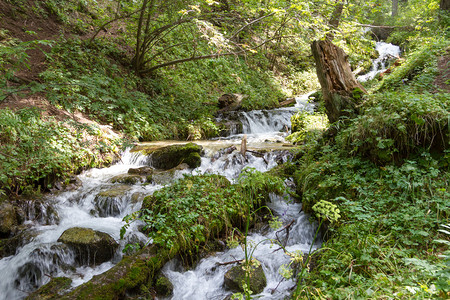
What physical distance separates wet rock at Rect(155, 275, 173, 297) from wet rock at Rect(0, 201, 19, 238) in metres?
3.05

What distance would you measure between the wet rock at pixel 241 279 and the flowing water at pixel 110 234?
0.31ft

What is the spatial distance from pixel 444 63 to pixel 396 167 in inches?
148

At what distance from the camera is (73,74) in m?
8.09

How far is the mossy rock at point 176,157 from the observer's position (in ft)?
23.4

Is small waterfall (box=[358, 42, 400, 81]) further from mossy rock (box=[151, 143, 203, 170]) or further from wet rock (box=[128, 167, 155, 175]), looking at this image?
wet rock (box=[128, 167, 155, 175])

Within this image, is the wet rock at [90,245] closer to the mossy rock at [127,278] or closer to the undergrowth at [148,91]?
the mossy rock at [127,278]

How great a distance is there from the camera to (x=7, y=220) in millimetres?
4473

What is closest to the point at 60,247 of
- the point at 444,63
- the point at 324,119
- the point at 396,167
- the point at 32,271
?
the point at 32,271

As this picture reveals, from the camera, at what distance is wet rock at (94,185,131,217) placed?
17.4ft

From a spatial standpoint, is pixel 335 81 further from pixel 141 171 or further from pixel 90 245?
pixel 90 245

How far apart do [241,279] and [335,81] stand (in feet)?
14.7

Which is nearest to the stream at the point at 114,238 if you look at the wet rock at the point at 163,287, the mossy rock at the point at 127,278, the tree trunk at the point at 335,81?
the wet rock at the point at 163,287

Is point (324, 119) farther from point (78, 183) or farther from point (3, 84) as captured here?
point (3, 84)

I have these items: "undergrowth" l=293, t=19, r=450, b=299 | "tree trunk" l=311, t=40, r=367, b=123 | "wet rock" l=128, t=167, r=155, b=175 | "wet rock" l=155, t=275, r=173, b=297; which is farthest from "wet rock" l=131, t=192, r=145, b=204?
"tree trunk" l=311, t=40, r=367, b=123
